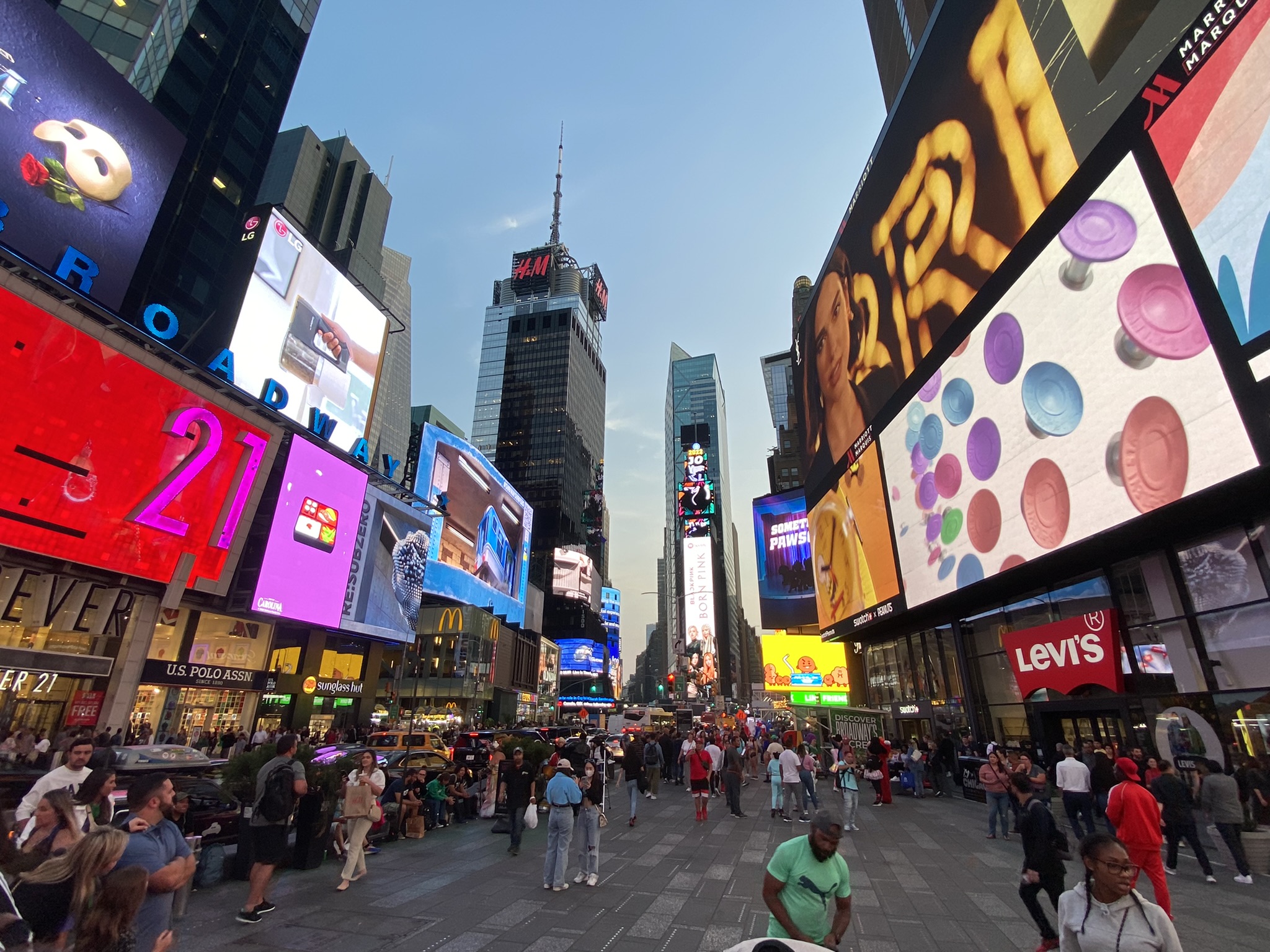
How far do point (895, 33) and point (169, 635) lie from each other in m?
50.9

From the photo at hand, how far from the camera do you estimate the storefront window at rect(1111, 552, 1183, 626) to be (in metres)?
14.6

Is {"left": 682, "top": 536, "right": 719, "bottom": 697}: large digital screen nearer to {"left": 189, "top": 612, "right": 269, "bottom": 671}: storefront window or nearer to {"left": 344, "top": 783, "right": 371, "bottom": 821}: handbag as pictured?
{"left": 189, "top": 612, "right": 269, "bottom": 671}: storefront window

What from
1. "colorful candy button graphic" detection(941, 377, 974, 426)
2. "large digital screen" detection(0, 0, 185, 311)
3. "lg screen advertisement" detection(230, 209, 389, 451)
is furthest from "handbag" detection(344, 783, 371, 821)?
"lg screen advertisement" detection(230, 209, 389, 451)

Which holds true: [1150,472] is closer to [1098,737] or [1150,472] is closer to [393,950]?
[1098,737]

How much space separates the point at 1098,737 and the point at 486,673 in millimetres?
56814

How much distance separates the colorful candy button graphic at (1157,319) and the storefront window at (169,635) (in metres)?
36.8

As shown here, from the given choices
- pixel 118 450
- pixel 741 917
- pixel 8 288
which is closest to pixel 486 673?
pixel 118 450

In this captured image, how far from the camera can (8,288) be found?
20469 mm

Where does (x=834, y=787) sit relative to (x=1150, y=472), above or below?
below

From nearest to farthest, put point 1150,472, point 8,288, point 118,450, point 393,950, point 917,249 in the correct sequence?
point 393,950 → point 1150,472 → point 8,288 → point 917,249 → point 118,450

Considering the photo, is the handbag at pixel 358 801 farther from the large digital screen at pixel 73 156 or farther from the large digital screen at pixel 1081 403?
the large digital screen at pixel 73 156

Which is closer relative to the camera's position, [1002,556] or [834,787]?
[1002,556]

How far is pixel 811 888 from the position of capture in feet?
13.8

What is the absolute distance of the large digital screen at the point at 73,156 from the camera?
22.5m
